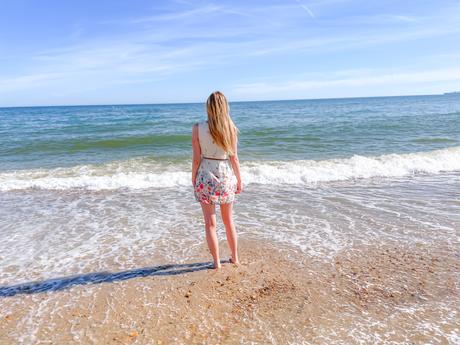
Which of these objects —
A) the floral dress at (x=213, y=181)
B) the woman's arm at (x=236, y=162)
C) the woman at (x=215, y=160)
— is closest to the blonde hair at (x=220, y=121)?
the woman at (x=215, y=160)

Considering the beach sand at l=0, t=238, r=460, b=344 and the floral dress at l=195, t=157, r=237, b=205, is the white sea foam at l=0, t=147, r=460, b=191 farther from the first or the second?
the floral dress at l=195, t=157, r=237, b=205

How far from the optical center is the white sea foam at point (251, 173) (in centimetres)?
935

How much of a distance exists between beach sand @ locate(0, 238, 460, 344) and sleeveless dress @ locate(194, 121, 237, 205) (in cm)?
95

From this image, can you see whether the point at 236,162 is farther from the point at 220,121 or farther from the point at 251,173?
the point at 251,173

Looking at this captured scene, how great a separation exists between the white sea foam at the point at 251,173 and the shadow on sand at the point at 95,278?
4713 millimetres

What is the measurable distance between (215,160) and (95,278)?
199cm

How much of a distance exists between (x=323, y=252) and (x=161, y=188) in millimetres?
4999

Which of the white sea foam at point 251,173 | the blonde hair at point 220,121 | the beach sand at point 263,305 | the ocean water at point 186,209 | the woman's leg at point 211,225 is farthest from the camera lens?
the white sea foam at point 251,173

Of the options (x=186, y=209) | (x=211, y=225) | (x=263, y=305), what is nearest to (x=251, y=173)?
(x=186, y=209)

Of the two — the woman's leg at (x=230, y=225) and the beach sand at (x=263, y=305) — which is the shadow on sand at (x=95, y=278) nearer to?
the beach sand at (x=263, y=305)

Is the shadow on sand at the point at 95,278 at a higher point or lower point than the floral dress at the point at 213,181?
lower

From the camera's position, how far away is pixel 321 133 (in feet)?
68.0

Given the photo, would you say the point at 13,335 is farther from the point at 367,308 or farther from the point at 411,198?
the point at 411,198

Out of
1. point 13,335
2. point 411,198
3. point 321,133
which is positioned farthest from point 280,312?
A: point 321,133
